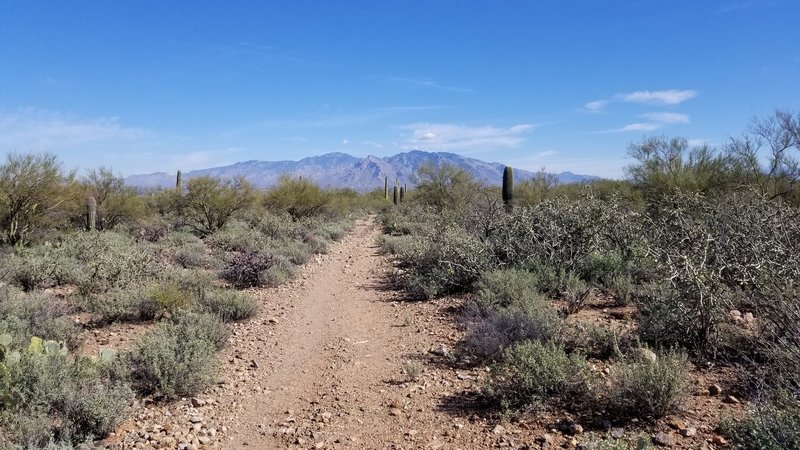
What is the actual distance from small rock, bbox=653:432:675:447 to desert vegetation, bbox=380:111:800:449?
0.23 metres

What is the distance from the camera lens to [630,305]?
24.6 feet

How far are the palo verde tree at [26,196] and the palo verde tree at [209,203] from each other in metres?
6.05

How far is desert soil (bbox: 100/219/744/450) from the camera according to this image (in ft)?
13.6

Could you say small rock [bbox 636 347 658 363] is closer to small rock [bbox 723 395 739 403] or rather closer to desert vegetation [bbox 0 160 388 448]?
small rock [bbox 723 395 739 403]

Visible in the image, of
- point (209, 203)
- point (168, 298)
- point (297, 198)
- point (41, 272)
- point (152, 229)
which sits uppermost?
point (297, 198)

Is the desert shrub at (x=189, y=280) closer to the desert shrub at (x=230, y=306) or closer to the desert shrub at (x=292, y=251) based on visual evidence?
the desert shrub at (x=230, y=306)

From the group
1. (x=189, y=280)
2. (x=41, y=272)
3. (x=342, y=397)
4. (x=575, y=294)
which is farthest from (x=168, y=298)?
(x=575, y=294)

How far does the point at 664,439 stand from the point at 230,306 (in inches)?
Result: 246

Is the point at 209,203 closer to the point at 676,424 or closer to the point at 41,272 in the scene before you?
the point at 41,272

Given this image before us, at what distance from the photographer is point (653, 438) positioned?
3.75 m

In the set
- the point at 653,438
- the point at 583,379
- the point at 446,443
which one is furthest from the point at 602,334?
the point at 446,443

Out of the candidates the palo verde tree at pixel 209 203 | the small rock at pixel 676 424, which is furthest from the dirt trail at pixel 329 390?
the palo verde tree at pixel 209 203

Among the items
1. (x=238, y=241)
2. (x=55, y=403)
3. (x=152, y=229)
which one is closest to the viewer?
(x=55, y=403)

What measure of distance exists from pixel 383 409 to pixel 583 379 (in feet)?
6.20
